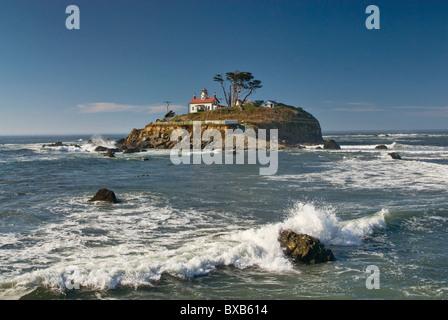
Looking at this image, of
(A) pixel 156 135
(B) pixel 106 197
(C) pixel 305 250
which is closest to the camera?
(C) pixel 305 250

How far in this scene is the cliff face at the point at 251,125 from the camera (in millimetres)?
73250

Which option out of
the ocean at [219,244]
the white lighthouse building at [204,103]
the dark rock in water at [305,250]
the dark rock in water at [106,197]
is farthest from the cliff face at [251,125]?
the dark rock in water at [305,250]

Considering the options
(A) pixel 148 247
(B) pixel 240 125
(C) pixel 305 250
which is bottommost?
(A) pixel 148 247

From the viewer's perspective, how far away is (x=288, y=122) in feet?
277

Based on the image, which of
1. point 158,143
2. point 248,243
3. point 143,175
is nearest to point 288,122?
point 158,143

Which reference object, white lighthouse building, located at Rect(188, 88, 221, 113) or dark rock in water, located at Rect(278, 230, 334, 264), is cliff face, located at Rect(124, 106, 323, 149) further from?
dark rock in water, located at Rect(278, 230, 334, 264)

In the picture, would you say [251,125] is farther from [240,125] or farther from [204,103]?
[204,103]

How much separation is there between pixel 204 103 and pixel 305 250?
291 ft

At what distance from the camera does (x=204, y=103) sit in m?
96.4

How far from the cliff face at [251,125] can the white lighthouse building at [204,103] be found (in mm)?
6311

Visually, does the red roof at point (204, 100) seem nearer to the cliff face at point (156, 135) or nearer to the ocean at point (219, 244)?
the cliff face at point (156, 135)

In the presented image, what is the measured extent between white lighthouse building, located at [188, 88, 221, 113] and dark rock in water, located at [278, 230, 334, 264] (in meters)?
86.4

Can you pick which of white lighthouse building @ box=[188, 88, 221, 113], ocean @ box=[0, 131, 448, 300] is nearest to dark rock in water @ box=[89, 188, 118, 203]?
ocean @ box=[0, 131, 448, 300]

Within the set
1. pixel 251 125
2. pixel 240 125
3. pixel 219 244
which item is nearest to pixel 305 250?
pixel 219 244
